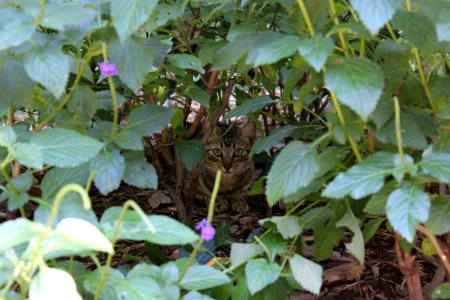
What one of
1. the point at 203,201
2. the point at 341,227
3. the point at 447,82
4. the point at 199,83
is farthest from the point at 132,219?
the point at 203,201

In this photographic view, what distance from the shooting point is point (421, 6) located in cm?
148

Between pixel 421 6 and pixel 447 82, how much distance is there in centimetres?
22

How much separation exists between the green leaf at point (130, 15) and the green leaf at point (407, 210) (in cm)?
58

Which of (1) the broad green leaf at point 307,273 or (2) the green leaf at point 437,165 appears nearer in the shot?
(2) the green leaf at point 437,165

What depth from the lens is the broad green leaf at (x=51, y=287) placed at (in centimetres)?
110

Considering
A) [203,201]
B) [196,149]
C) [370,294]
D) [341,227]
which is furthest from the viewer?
[203,201]

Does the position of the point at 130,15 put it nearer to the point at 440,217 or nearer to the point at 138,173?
the point at 138,173

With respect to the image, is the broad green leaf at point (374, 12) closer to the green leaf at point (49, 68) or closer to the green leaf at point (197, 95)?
the green leaf at point (49, 68)

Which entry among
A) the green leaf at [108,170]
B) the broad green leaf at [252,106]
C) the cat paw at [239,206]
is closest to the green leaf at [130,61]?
the green leaf at [108,170]

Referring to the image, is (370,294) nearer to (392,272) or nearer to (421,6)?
(392,272)

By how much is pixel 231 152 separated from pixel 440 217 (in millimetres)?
2195

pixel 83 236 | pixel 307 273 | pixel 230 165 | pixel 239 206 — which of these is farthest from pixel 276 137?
pixel 230 165

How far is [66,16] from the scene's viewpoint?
138cm

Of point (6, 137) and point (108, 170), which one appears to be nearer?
point (6, 137)
